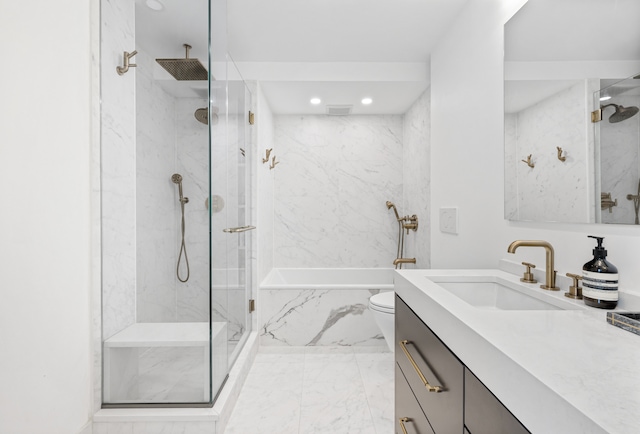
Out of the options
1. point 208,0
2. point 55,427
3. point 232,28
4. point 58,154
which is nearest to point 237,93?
point 232,28

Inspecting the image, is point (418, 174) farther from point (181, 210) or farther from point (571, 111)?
point (181, 210)

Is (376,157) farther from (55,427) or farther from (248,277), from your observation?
(55,427)

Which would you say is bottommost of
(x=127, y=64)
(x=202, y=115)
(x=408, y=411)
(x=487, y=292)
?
(x=408, y=411)

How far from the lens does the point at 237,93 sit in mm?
2395

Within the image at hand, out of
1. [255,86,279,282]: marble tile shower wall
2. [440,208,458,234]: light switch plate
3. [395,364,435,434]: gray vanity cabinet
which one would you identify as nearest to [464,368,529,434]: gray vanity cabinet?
[395,364,435,434]: gray vanity cabinet

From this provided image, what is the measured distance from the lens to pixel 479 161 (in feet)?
5.96

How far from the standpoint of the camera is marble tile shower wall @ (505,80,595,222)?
3.72 feet

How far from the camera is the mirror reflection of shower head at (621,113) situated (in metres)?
0.96

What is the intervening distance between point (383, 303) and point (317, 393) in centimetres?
71

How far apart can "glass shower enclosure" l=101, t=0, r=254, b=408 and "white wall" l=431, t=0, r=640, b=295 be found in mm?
1408

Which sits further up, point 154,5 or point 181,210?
point 154,5

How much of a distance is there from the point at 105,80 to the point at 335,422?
6.75ft

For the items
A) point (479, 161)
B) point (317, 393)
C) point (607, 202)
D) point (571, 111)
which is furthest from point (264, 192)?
point (607, 202)

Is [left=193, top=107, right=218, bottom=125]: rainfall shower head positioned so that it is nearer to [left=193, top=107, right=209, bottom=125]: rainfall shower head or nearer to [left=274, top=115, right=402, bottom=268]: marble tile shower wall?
[left=193, top=107, right=209, bottom=125]: rainfall shower head
